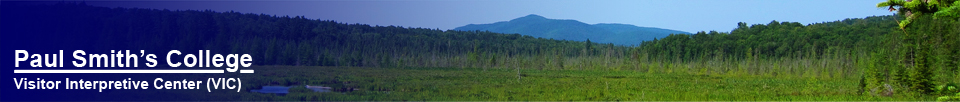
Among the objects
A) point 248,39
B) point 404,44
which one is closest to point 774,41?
point 404,44

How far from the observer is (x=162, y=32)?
9138 cm

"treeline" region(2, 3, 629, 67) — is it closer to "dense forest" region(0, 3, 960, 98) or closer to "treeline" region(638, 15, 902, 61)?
"dense forest" region(0, 3, 960, 98)

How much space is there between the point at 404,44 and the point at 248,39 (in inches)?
810

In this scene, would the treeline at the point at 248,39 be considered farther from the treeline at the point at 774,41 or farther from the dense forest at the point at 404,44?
the treeline at the point at 774,41

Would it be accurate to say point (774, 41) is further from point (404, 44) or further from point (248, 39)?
point (248, 39)

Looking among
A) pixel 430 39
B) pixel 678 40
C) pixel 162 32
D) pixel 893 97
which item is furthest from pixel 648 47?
pixel 893 97

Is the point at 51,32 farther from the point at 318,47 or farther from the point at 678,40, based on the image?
the point at 678,40

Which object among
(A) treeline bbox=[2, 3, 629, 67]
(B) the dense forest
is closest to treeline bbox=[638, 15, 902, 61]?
(B) the dense forest

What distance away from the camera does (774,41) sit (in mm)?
78375

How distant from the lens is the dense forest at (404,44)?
67.9 meters

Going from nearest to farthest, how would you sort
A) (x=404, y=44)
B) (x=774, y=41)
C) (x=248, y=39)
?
(x=774, y=41)
(x=248, y=39)
(x=404, y=44)

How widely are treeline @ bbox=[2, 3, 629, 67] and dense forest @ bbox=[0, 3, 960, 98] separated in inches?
7.8

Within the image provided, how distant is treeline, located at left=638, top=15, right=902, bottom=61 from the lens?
6781 cm

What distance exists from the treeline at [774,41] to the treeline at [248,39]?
8.42 meters
